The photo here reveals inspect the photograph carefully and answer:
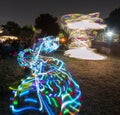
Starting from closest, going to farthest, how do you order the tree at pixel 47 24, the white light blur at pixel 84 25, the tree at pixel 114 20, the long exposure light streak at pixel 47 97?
1. the long exposure light streak at pixel 47 97
2. the white light blur at pixel 84 25
3. the tree at pixel 114 20
4. the tree at pixel 47 24

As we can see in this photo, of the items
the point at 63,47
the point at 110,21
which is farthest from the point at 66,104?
the point at 110,21

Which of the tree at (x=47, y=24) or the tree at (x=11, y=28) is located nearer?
the tree at (x=47, y=24)

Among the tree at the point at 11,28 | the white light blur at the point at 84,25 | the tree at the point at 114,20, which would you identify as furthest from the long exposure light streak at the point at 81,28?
the tree at the point at 11,28

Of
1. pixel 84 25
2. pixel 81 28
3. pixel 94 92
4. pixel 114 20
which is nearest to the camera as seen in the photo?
pixel 94 92


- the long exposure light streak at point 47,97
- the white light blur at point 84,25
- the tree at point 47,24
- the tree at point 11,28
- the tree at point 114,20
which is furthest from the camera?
the tree at point 11,28

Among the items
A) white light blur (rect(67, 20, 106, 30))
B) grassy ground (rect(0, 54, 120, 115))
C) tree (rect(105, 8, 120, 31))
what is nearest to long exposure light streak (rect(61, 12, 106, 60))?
white light blur (rect(67, 20, 106, 30))

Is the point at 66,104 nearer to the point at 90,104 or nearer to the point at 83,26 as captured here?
the point at 90,104

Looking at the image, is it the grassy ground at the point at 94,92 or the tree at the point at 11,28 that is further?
the tree at the point at 11,28

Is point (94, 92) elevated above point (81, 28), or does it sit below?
below

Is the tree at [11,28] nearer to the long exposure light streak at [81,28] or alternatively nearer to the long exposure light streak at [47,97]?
the long exposure light streak at [81,28]

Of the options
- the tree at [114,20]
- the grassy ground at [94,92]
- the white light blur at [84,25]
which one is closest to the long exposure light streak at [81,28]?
the white light blur at [84,25]

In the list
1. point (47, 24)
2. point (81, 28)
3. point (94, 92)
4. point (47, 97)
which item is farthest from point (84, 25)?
point (47, 24)

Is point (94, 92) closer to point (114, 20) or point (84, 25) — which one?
point (84, 25)

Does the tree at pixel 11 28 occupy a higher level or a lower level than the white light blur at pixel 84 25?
lower
